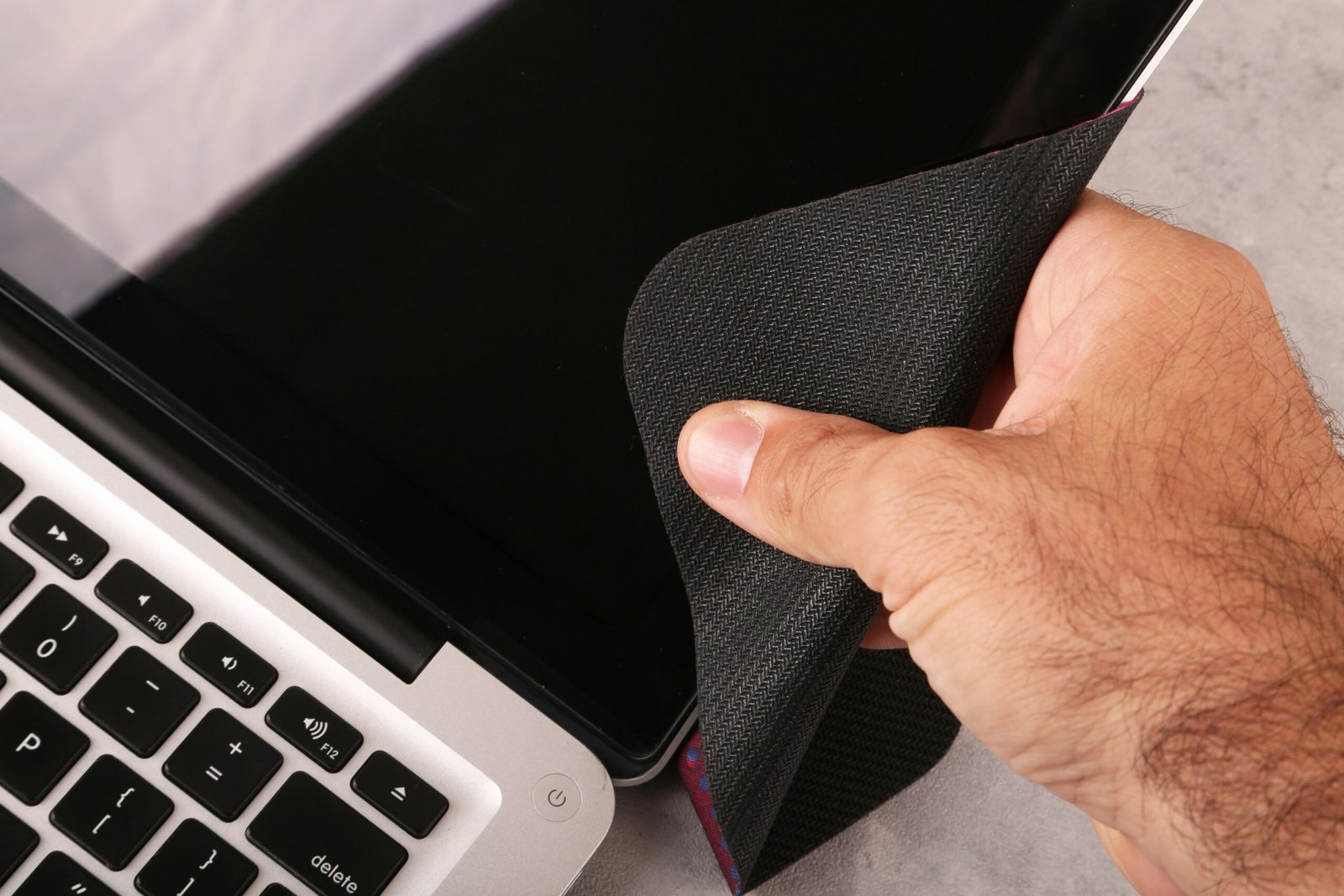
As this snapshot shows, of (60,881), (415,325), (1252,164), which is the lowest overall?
(60,881)

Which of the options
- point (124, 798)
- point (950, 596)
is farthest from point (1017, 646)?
point (124, 798)

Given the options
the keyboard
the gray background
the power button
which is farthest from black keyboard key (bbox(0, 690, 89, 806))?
the gray background

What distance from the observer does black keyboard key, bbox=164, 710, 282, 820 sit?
268 millimetres

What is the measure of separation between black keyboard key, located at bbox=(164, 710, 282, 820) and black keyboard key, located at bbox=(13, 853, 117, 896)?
0.10 ft

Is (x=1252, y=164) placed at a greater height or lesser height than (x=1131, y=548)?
greater

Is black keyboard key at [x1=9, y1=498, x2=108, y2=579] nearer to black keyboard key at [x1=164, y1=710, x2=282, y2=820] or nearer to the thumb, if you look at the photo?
black keyboard key at [x1=164, y1=710, x2=282, y2=820]

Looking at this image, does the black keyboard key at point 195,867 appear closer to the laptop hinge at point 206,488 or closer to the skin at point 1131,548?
the laptop hinge at point 206,488

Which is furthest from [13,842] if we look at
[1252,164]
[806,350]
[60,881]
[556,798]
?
[1252,164]

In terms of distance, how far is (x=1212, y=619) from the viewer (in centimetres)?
25

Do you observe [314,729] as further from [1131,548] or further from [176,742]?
[1131,548]

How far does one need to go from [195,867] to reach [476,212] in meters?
0.22

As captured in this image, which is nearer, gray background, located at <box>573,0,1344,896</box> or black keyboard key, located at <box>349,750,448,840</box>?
black keyboard key, located at <box>349,750,448,840</box>

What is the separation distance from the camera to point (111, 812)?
26 centimetres

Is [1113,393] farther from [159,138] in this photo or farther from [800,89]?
[159,138]
